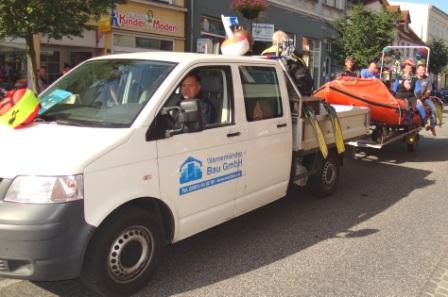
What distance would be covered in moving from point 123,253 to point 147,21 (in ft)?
48.2

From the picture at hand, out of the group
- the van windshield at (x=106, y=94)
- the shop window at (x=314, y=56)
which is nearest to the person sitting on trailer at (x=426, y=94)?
the van windshield at (x=106, y=94)

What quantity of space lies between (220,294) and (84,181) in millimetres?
1495

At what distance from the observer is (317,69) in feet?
102

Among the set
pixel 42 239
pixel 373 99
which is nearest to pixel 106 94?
pixel 42 239

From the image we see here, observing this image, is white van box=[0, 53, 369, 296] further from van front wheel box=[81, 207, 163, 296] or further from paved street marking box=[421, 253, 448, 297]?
paved street marking box=[421, 253, 448, 297]

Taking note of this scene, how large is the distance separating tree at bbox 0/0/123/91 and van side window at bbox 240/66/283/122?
3222mm

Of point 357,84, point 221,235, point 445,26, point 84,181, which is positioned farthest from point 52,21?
Answer: point 445,26

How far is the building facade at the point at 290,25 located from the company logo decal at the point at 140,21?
138 centimetres

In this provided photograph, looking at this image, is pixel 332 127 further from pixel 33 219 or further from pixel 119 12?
pixel 119 12

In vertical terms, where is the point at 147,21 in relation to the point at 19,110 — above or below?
above

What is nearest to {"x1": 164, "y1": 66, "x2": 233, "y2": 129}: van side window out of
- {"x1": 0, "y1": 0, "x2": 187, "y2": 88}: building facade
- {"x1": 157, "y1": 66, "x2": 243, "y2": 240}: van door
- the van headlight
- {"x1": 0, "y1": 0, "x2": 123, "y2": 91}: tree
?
{"x1": 157, "y1": 66, "x2": 243, "y2": 240}: van door

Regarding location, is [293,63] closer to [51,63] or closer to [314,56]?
[51,63]

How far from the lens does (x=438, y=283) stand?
4566mm

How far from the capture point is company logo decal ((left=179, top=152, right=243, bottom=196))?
4.35 metres
